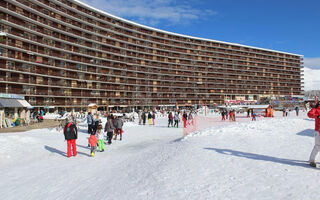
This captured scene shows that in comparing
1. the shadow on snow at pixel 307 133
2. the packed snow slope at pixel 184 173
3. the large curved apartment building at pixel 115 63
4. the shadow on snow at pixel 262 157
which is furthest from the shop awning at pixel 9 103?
the shadow on snow at pixel 307 133

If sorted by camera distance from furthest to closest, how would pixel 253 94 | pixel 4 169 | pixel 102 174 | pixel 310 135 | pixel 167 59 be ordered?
pixel 253 94 → pixel 167 59 → pixel 310 135 → pixel 4 169 → pixel 102 174

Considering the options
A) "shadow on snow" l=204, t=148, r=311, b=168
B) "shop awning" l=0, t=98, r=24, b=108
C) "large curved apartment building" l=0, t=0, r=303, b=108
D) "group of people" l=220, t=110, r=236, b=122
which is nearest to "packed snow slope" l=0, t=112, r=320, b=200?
"shadow on snow" l=204, t=148, r=311, b=168

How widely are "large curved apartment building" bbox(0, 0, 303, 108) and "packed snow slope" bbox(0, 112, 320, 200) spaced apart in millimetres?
23943

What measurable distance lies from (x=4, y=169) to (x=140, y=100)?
63.1 m

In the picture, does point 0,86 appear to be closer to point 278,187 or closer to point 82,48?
point 82,48

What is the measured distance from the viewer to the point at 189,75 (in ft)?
277

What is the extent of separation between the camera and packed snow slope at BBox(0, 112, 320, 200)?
4.68 m

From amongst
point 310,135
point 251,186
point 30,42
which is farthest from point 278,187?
point 30,42

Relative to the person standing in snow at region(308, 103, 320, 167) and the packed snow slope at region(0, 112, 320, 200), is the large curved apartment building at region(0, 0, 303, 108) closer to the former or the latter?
the packed snow slope at region(0, 112, 320, 200)

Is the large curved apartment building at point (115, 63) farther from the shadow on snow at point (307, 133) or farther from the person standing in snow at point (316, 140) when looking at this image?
the person standing in snow at point (316, 140)

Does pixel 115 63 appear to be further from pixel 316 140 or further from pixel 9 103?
pixel 316 140

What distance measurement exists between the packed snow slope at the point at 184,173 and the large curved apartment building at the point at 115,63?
2394cm

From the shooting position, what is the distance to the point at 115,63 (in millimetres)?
66938

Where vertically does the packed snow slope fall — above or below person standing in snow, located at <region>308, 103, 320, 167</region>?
below
